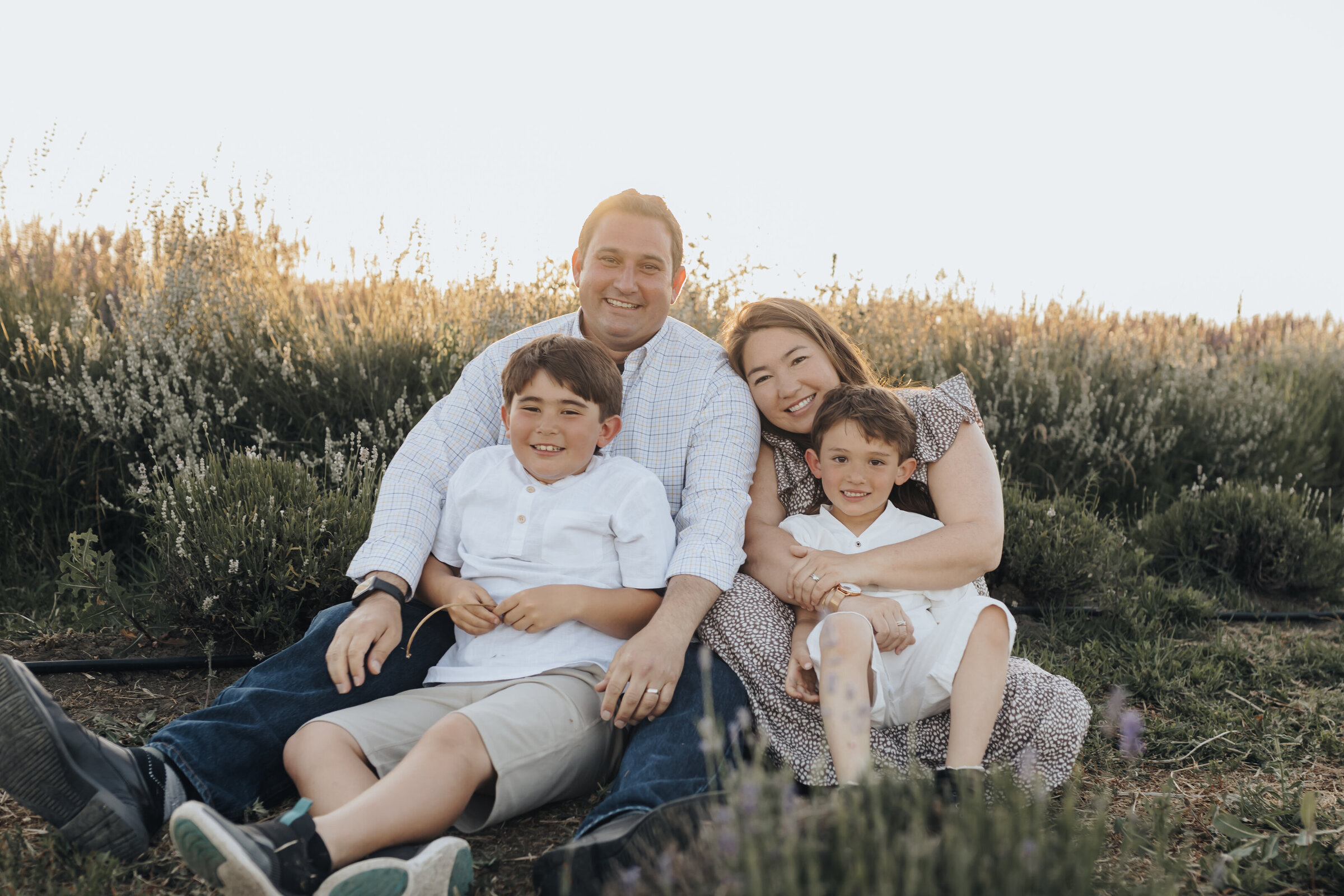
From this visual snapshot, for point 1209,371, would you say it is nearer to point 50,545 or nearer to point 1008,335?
point 1008,335

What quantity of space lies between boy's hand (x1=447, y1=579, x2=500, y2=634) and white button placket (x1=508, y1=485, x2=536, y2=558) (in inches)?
5.3

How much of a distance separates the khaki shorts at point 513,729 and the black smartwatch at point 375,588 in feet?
0.85

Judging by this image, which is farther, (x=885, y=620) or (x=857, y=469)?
(x=857, y=469)

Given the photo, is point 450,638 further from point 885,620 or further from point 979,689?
point 979,689

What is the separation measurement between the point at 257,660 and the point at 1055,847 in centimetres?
278

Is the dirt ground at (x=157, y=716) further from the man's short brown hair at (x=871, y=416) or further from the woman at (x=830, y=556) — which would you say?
the man's short brown hair at (x=871, y=416)

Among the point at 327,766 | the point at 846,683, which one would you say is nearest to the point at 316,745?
the point at 327,766

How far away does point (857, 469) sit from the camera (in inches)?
105

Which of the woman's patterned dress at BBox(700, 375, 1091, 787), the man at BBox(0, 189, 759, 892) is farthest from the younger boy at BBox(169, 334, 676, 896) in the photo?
the woman's patterned dress at BBox(700, 375, 1091, 787)

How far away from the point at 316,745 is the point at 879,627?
4.44 feet

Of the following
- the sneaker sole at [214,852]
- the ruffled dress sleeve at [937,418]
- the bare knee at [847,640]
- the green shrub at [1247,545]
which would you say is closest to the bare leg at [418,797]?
the sneaker sole at [214,852]

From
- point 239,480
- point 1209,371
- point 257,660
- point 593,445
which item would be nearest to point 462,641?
point 593,445

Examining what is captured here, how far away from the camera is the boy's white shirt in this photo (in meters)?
2.61

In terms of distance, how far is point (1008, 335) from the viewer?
751 cm
